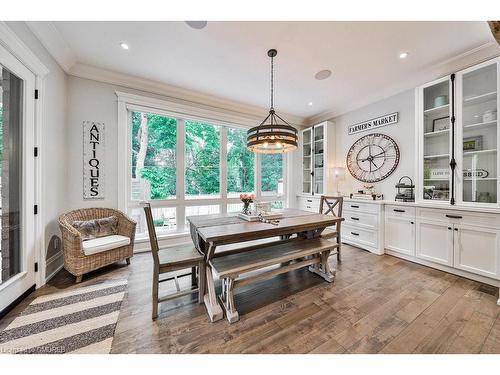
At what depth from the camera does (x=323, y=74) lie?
2.99 meters

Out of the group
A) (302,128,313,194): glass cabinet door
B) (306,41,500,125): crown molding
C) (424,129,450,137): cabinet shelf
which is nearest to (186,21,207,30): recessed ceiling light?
(306,41,500,125): crown molding

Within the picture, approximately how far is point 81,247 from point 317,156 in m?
4.67

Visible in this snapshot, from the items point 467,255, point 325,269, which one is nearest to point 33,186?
point 325,269

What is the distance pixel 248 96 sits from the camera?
3.73m

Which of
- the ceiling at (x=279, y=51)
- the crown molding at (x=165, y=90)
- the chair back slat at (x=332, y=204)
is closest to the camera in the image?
the ceiling at (x=279, y=51)

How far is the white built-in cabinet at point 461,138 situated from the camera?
238 centimetres

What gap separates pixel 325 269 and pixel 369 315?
26.9 inches

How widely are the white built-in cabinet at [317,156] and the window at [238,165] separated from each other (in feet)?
4.88

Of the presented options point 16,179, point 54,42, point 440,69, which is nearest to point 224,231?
point 16,179

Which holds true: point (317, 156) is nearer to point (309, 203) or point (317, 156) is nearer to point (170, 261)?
point (309, 203)

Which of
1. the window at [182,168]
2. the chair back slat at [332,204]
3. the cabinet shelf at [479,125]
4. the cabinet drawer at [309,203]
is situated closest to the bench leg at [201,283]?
the window at [182,168]

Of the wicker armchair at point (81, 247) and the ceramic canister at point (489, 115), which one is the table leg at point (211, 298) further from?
the ceramic canister at point (489, 115)

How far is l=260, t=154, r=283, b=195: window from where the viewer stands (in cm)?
469

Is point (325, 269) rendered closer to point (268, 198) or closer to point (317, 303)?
point (317, 303)
